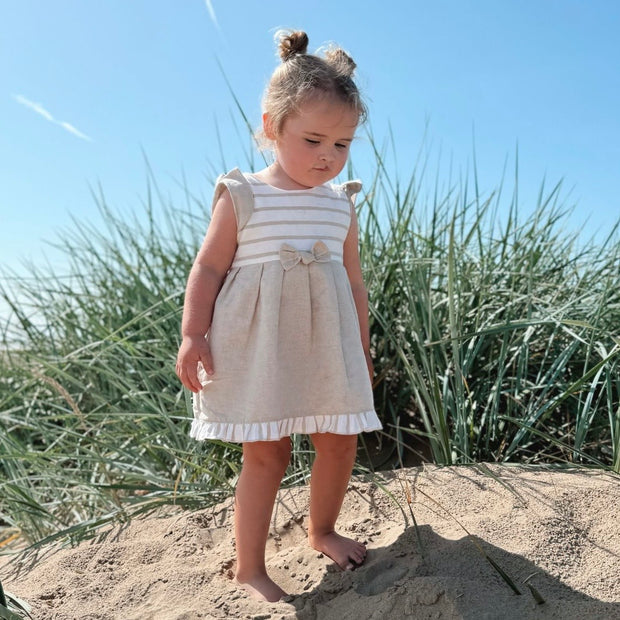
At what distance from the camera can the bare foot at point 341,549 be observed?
1.82 metres

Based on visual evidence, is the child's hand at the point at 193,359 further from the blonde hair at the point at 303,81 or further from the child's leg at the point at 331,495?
the blonde hair at the point at 303,81

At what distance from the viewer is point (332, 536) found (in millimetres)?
1907

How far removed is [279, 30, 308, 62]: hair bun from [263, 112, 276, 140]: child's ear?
0.18 m

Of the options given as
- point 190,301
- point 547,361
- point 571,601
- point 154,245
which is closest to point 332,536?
point 571,601

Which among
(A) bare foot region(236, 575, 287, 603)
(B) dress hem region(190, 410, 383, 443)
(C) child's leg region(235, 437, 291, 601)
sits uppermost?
(B) dress hem region(190, 410, 383, 443)

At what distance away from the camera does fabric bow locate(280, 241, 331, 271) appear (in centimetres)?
178

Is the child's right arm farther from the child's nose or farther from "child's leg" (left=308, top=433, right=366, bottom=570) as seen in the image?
"child's leg" (left=308, top=433, right=366, bottom=570)

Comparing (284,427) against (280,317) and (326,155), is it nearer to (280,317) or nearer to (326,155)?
(280,317)

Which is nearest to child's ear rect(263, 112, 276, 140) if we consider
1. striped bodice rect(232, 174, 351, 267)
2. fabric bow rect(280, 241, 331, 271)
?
striped bodice rect(232, 174, 351, 267)

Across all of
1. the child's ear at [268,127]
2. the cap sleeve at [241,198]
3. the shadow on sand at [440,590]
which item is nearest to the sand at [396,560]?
the shadow on sand at [440,590]

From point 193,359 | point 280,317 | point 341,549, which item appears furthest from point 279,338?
point 341,549

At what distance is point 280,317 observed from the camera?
1765 millimetres

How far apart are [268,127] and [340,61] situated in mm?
263

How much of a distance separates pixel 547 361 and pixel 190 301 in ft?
5.32
